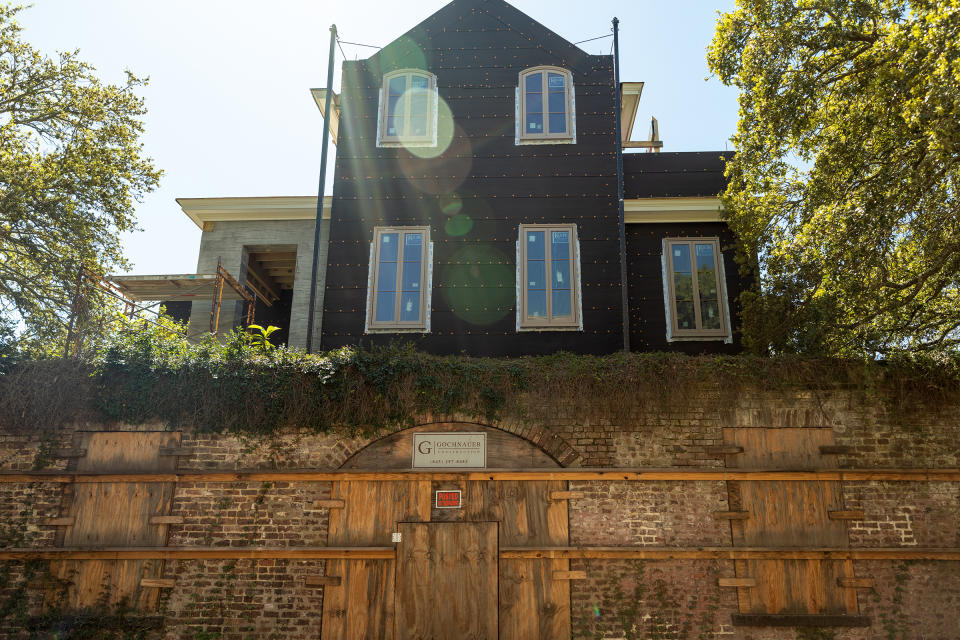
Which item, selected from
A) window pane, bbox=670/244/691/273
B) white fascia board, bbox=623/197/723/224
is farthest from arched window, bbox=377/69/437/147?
window pane, bbox=670/244/691/273

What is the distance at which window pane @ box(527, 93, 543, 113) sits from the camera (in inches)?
514

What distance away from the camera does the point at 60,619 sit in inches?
345

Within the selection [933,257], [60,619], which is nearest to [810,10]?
[933,257]

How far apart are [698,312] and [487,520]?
584 centimetres

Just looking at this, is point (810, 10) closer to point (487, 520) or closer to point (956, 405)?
point (956, 405)

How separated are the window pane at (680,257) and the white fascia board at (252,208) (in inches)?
286

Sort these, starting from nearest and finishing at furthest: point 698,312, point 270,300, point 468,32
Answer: point 698,312, point 468,32, point 270,300

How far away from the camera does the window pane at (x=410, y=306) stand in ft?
38.8

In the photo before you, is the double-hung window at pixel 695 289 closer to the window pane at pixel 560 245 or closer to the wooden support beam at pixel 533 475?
the window pane at pixel 560 245

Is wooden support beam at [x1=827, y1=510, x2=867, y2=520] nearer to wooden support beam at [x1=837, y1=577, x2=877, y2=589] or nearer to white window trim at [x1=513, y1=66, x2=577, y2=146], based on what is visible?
wooden support beam at [x1=837, y1=577, x2=877, y2=589]

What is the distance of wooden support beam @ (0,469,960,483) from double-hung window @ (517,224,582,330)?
122 inches

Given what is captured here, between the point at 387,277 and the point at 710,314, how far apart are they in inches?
231

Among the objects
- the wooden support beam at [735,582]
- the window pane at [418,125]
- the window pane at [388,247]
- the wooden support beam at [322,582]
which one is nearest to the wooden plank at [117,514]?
the wooden support beam at [322,582]

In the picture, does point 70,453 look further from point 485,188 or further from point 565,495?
point 485,188
